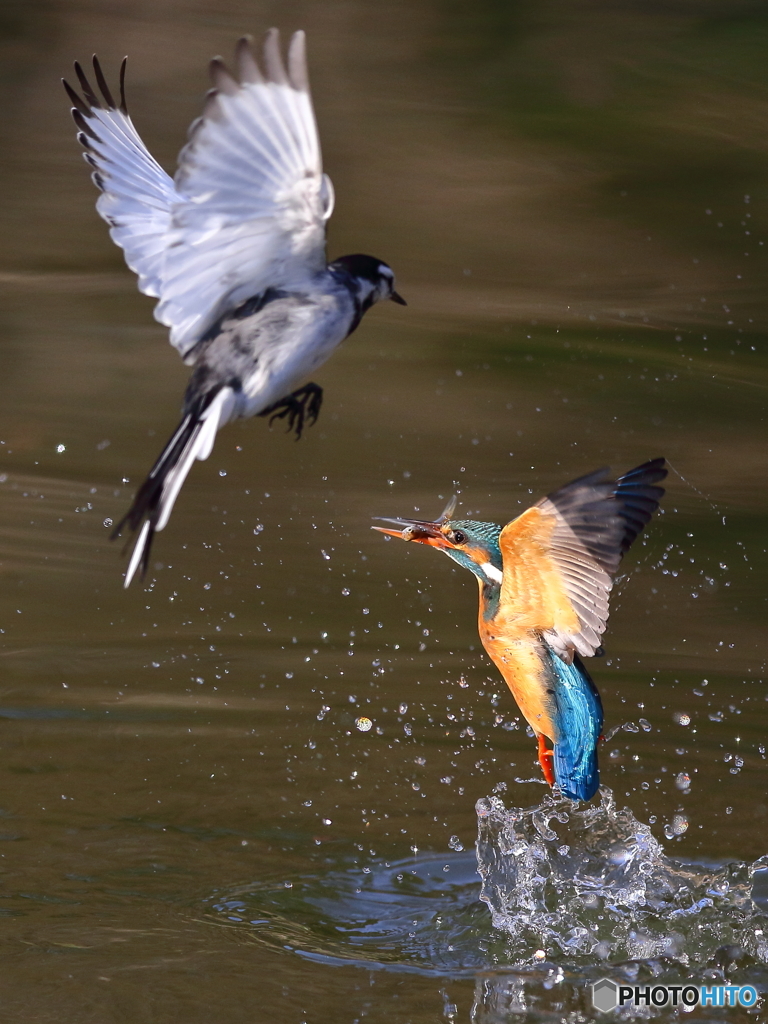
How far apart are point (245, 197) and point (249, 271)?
6 centimetres

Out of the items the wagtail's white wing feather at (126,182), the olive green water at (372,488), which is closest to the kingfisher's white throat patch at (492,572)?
the wagtail's white wing feather at (126,182)

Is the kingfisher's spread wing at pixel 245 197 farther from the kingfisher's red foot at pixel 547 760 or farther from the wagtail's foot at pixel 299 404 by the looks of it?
the kingfisher's red foot at pixel 547 760

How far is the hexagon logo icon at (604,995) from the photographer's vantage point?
5.26ft

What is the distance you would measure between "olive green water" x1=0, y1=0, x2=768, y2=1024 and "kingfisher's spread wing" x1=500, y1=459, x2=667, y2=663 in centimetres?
52

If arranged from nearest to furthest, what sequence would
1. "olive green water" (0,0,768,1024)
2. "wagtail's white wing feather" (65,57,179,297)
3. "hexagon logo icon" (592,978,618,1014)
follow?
"wagtail's white wing feather" (65,57,179,297) → "hexagon logo icon" (592,978,618,1014) → "olive green water" (0,0,768,1024)

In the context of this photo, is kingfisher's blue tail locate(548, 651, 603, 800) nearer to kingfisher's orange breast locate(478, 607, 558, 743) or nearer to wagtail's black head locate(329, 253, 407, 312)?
kingfisher's orange breast locate(478, 607, 558, 743)

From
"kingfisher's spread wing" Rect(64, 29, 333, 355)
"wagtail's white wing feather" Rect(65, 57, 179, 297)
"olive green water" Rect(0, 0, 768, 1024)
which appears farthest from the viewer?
"olive green water" Rect(0, 0, 768, 1024)

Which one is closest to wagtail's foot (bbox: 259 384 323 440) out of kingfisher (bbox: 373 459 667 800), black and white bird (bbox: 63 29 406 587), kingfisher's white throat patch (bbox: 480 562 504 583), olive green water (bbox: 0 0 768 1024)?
black and white bird (bbox: 63 29 406 587)

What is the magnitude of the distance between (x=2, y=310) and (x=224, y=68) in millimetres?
2753

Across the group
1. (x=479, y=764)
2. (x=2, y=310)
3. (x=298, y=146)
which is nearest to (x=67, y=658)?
(x=479, y=764)

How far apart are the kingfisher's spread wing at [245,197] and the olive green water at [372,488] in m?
0.88

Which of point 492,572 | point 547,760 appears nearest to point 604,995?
point 547,760

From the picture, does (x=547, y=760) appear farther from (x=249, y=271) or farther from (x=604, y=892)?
(x=249, y=271)

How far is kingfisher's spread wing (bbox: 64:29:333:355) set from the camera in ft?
3.46
